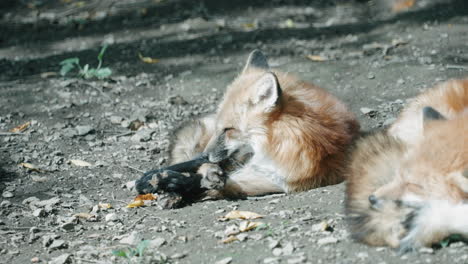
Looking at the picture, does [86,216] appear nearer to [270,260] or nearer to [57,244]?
[57,244]

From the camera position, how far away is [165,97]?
6.94 m

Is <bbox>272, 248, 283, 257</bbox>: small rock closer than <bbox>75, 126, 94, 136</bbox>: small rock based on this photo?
Yes

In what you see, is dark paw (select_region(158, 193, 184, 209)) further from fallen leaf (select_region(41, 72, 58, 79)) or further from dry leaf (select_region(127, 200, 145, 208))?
fallen leaf (select_region(41, 72, 58, 79))

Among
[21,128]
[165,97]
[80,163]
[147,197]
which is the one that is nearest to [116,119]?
[165,97]

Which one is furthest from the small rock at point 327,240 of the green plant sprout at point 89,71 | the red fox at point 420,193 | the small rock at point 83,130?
the green plant sprout at point 89,71

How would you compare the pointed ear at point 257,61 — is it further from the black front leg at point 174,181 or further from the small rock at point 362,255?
the small rock at point 362,255

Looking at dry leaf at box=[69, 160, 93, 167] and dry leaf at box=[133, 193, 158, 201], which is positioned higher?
dry leaf at box=[69, 160, 93, 167]

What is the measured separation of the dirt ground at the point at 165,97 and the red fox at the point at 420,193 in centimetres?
11

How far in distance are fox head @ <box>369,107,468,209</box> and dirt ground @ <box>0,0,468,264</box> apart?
0.96 feet

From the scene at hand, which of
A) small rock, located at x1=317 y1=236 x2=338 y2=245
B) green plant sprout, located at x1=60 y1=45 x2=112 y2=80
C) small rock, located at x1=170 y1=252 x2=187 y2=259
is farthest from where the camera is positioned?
green plant sprout, located at x1=60 y1=45 x2=112 y2=80

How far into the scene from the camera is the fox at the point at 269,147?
4.38 m

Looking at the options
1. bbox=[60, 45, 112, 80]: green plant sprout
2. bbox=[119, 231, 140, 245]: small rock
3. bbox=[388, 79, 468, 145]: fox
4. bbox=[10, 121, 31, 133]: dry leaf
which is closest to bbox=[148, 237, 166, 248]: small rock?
bbox=[119, 231, 140, 245]: small rock

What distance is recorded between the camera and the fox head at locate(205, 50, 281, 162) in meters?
4.48

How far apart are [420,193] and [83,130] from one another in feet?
12.7
